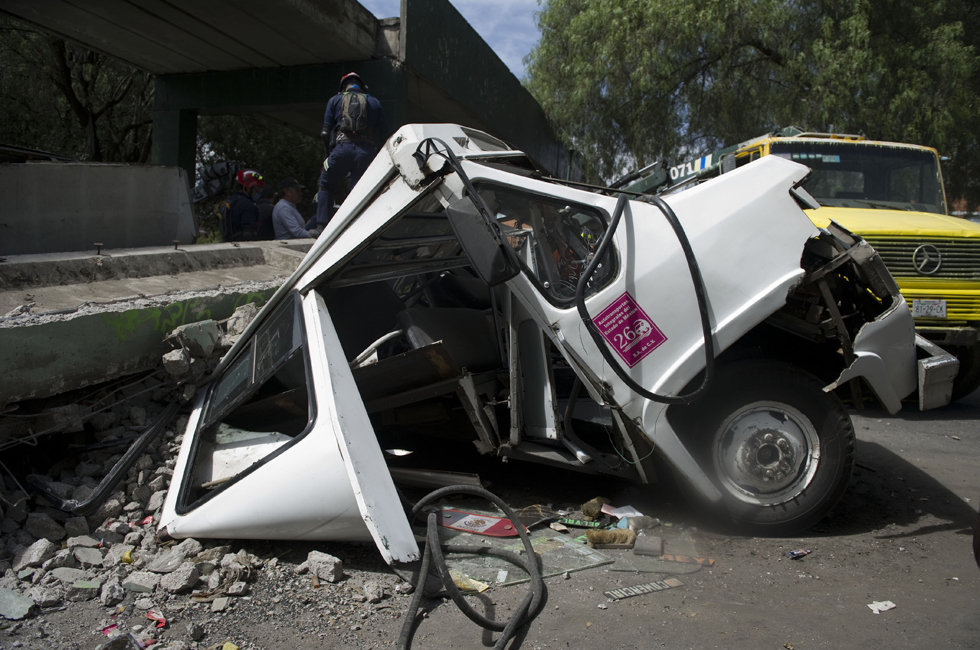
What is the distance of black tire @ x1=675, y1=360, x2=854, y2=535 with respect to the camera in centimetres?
352

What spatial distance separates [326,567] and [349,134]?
4.85 m

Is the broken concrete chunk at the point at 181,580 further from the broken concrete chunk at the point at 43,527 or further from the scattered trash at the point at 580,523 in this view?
the scattered trash at the point at 580,523

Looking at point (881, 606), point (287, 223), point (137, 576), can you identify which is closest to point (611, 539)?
point (881, 606)

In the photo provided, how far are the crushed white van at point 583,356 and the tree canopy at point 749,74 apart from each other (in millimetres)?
10718

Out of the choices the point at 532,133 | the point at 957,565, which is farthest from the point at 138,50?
the point at 957,565

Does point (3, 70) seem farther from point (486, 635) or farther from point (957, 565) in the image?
point (957, 565)

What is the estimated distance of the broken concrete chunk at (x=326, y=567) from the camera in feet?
10.3

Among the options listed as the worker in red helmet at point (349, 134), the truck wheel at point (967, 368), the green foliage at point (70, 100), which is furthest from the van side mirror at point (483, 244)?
the green foliage at point (70, 100)

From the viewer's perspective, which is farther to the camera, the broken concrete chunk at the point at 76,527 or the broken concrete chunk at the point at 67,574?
the broken concrete chunk at the point at 76,527

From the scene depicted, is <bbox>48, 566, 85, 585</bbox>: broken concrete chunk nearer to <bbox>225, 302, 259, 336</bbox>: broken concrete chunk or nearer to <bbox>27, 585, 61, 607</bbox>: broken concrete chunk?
<bbox>27, 585, 61, 607</bbox>: broken concrete chunk

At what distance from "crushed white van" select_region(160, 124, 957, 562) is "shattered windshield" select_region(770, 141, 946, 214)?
3.89 m

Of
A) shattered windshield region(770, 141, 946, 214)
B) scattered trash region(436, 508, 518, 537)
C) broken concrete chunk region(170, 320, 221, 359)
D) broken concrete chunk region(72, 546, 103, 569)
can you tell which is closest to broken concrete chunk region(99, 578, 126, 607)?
broken concrete chunk region(72, 546, 103, 569)

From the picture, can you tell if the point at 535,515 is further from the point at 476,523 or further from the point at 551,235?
the point at 551,235

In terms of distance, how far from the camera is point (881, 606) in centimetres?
296
